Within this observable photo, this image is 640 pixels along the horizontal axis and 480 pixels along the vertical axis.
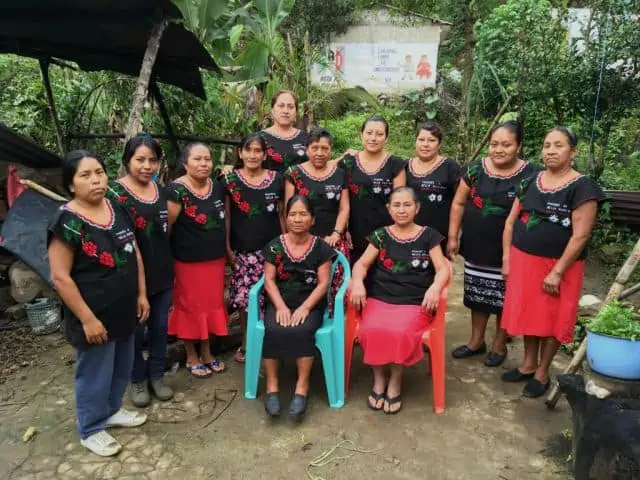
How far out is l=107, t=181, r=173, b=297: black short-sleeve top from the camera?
2910 mm

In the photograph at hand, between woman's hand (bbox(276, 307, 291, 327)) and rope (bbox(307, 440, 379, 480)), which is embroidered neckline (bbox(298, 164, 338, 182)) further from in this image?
rope (bbox(307, 440, 379, 480))

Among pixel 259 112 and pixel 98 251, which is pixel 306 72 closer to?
pixel 259 112

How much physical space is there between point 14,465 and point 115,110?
511cm

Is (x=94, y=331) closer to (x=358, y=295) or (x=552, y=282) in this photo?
(x=358, y=295)

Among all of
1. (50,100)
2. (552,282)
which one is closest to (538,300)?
(552,282)

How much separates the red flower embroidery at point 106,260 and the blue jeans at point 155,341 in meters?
0.63

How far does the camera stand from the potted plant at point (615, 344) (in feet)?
8.07

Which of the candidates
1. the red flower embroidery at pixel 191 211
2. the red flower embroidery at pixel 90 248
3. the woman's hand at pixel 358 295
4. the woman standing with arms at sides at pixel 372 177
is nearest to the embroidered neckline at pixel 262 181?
the red flower embroidery at pixel 191 211

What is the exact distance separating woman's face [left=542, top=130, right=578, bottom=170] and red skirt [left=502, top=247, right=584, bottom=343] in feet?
1.77

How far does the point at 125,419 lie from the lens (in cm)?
296

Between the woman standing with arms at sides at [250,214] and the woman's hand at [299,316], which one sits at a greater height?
the woman standing with arms at sides at [250,214]

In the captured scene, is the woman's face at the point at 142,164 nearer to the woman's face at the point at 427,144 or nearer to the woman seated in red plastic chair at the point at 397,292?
the woman seated in red plastic chair at the point at 397,292

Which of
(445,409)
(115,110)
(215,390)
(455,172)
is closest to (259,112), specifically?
(115,110)

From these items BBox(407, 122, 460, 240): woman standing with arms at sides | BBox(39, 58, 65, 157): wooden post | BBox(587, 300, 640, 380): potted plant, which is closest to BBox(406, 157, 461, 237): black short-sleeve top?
BBox(407, 122, 460, 240): woman standing with arms at sides
